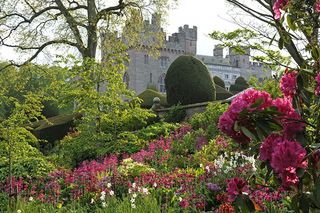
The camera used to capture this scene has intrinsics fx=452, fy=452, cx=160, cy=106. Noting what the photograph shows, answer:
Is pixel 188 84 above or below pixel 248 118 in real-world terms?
below

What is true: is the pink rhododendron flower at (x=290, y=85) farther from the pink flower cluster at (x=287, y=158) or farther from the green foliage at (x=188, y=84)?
the green foliage at (x=188, y=84)

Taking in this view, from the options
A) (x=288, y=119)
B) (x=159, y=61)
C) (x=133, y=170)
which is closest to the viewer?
(x=288, y=119)

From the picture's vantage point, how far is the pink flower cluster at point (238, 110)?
1855 mm

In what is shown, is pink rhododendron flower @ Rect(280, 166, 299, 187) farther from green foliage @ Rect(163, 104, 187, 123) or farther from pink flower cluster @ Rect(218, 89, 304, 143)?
green foliage @ Rect(163, 104, 187, 123)

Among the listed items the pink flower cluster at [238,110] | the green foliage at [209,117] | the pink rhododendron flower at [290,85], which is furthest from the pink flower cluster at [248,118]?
the green foliage at [209,117]

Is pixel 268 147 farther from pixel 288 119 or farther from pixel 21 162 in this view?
pixel 21 162

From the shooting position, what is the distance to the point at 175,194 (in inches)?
201

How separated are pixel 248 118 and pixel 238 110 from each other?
0.20ft

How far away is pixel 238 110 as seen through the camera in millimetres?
1851

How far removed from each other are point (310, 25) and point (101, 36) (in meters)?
17.8

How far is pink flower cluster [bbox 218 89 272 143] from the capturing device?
186 centimetres

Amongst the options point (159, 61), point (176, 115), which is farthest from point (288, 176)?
point (159, 61)

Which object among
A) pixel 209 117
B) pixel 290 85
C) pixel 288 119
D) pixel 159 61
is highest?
pixel 159 61

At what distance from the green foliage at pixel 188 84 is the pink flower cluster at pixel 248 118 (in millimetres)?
16868
